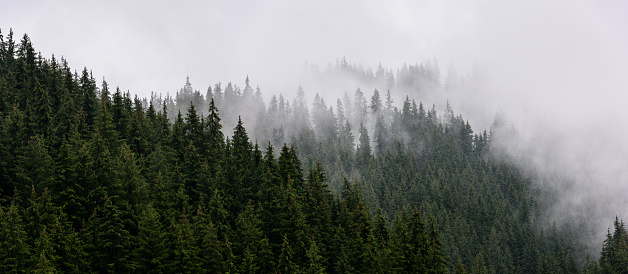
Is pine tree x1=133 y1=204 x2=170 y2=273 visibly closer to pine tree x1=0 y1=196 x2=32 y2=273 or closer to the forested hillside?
the forested hillside

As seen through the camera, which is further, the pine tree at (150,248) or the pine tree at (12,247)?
the pine tree at (150,248)

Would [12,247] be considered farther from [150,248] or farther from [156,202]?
[156,202]

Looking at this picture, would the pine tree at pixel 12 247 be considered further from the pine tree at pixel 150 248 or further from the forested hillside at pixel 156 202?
the pine tree at pixel 150 248

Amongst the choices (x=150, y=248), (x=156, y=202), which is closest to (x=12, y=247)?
(x=150, y=248)

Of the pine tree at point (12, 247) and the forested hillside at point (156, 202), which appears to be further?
the forested hillside at point (156, 202)

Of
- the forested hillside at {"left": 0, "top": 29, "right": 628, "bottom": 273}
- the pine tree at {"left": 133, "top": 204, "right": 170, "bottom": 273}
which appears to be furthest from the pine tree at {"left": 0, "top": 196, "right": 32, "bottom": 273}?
the pine tree at {"left": 133, "top": 204, "right": 170, "bottom": 273}

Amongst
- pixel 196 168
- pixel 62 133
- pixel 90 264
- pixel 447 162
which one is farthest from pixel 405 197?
pixel 90 264

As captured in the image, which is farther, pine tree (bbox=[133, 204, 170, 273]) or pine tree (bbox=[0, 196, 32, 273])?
pine tree (bbox=[133, 204, 170, 273])

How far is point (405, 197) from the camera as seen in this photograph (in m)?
144

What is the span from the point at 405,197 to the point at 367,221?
77740mm

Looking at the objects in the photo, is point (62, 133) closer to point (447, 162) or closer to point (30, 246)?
point (30, 246)

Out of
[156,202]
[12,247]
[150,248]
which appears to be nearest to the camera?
[12,247]

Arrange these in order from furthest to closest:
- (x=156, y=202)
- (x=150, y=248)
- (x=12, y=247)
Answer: (x=156, y=202), (x=150, y=248), (x=12, y=247)

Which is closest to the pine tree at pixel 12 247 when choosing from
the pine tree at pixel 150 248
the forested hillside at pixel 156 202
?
the forested hillside at pixel 156 202
